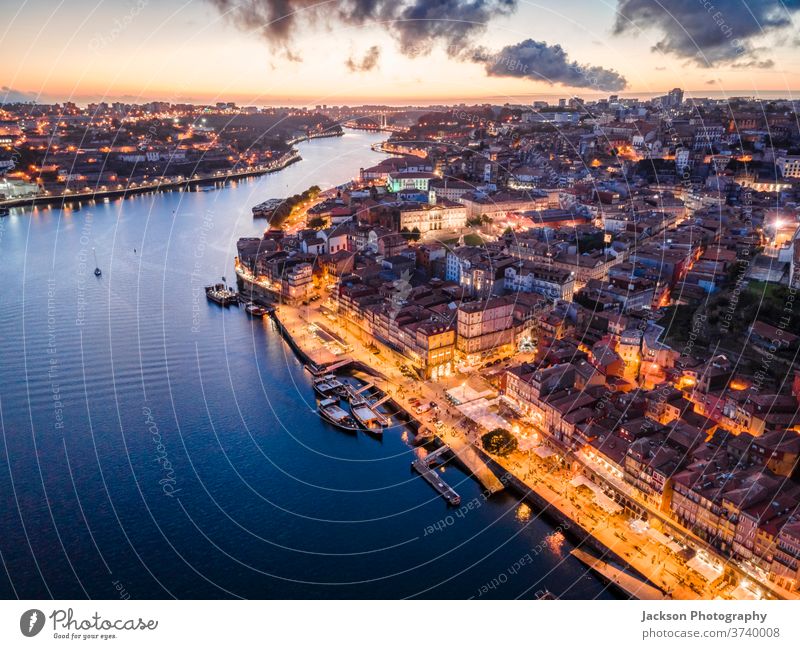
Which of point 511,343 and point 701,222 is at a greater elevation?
point 701,222

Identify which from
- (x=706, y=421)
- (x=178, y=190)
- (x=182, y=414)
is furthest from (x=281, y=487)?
(x=178, y=190)

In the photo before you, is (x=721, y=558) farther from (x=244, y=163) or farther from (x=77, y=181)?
(x=244, y=163)

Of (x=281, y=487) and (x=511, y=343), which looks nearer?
(x=281, y=487)

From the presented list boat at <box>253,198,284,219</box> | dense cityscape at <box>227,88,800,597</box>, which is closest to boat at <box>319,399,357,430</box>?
dense cityscape at <box>227,88,800,597</box>

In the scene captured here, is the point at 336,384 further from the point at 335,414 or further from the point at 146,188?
the point at 146,188

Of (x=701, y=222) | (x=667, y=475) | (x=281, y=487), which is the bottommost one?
(x=281, y=487)

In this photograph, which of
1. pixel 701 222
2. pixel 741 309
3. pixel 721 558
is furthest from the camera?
pixel 701 222
